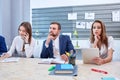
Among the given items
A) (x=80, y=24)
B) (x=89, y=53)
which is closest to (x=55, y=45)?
(x=89, y=53)

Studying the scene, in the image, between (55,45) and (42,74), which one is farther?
(55,45)

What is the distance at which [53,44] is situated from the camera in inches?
104

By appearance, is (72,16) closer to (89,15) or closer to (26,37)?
(89,15)

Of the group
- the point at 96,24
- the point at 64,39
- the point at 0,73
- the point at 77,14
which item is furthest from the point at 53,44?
the point at 77,14

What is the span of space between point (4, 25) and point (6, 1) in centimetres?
54

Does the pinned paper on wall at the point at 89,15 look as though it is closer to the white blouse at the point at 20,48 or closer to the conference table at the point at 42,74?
the white blouse at the point at 20,48

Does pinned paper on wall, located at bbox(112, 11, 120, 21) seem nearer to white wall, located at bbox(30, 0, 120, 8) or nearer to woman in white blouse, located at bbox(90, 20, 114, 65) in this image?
white wall, located at bbox(30, 0, 120, 8)

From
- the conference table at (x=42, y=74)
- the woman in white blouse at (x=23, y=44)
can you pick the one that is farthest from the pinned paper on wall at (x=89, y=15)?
the conference table at (x=42, y=74)

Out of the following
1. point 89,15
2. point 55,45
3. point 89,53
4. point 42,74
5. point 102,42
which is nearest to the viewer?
point 42,74

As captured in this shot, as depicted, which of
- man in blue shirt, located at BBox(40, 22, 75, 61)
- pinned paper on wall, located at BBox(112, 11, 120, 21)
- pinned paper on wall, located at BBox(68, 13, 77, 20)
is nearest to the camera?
man in blue shirt, located at BBox(40, 22, 75, 61)

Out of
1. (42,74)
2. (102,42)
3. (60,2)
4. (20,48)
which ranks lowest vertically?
(42,74)

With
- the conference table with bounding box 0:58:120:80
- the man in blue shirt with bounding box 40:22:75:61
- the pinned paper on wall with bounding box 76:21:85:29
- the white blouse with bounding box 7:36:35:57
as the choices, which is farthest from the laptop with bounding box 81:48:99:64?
the pinned paper on wall with bounding box 76:21:85:29

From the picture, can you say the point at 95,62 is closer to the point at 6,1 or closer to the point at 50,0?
the point at 50,0

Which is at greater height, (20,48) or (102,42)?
(102,42)
